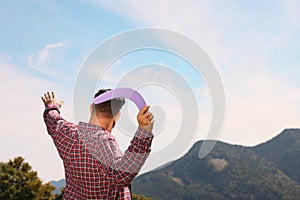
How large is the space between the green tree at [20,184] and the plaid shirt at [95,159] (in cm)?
3551

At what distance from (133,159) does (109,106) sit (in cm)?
49

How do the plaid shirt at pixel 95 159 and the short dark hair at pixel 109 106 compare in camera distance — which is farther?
the short dark hair at pixel 109 106

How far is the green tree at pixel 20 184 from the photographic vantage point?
36031 mm

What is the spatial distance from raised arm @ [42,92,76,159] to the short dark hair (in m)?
0.33

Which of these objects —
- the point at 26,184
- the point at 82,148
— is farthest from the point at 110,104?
the point at 26,184

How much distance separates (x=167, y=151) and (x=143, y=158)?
161 millimetres

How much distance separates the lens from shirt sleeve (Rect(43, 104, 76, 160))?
2859 mm

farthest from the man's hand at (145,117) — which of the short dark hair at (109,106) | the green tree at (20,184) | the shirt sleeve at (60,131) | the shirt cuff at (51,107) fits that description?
the green tree at (20,184)

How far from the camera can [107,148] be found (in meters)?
2.53

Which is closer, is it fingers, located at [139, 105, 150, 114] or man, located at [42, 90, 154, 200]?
fingers, located at [139, 105, 150, 114]

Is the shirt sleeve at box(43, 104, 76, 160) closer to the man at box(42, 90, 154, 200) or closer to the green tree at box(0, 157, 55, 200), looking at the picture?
the man at box(42, 90, 154, 200)

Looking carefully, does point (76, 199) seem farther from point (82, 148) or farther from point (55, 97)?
point (55, 97)

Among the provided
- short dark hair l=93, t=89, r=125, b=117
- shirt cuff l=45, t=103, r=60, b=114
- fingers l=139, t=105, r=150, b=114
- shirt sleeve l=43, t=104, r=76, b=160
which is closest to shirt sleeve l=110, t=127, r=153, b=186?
fingers l=139, t=105, r=150, b=114

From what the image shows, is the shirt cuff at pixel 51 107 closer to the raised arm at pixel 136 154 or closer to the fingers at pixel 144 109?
the raised arm at pixel 136 154
